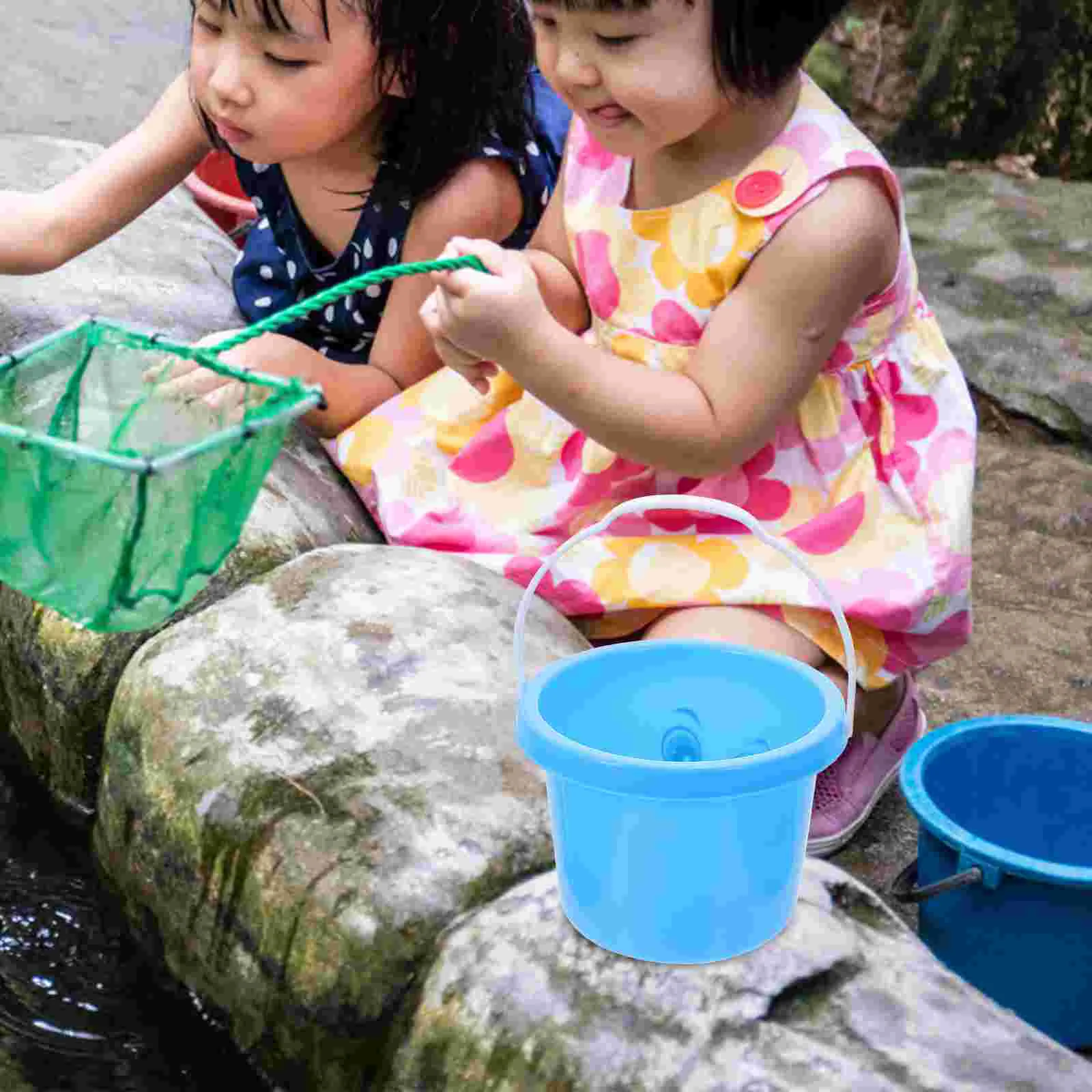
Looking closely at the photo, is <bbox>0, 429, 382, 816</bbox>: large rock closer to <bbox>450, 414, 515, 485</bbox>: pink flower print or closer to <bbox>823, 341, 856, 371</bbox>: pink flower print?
<bbox>450, 414, 515, 485</bbox>: pink flower print

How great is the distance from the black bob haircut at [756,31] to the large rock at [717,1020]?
1.13 metres

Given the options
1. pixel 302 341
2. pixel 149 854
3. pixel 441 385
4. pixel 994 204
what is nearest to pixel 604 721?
pixel 149 854

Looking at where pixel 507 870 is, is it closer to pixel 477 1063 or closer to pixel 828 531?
pixel 477 1063

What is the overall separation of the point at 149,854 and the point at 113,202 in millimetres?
1381

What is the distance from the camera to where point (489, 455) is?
2.89 m

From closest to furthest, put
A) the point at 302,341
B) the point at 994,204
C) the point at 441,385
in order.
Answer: the point at 441,385 → the point at 302,341 → the point at 994,204

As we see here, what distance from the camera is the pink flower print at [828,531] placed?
8.53 feet

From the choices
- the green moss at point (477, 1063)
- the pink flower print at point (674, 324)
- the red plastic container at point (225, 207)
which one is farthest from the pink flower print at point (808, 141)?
the red plastic container at point (225, 207)

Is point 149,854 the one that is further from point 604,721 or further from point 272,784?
point 604,721

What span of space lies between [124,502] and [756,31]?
3.77 ft

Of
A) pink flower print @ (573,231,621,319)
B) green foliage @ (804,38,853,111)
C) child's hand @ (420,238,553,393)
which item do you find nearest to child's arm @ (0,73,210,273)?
pink flower print @ (573,231,621,319)

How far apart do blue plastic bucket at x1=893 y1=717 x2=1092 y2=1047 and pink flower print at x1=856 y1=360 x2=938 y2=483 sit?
1.51 feet

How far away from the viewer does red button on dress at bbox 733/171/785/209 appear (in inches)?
95.6

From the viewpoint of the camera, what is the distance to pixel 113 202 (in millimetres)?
3090
